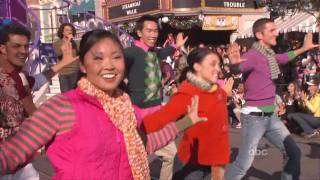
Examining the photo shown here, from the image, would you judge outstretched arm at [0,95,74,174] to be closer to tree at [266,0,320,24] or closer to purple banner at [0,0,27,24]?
purple banner at [0,0,27,24]

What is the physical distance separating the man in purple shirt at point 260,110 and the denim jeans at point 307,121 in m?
4.54

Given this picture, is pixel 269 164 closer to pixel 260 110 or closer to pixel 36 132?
pixel 260 110

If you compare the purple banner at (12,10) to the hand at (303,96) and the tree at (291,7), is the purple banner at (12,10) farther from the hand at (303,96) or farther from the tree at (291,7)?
the tree at (291,7)

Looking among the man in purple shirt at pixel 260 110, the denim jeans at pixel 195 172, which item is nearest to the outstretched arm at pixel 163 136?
the denim jeans at pixel 195 172

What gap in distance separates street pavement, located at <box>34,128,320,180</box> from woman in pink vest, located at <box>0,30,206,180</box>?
3.98 metres

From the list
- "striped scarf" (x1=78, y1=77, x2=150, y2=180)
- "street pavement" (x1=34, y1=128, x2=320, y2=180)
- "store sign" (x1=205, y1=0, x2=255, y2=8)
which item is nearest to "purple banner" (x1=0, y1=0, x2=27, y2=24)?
"street pavement" (x1=34, y1=128, x2=320, y2=180)

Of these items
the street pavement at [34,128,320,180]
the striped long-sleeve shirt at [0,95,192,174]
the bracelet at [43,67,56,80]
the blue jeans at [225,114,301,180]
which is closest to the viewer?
the striped long-sleeve shirt at [0,95,192,174]

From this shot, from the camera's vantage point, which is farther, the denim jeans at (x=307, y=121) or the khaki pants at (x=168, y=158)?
the denim jeans at (x=307, y=121)

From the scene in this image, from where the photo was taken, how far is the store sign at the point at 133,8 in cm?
2670

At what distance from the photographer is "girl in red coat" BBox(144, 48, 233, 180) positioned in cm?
427

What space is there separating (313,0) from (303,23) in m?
2.83

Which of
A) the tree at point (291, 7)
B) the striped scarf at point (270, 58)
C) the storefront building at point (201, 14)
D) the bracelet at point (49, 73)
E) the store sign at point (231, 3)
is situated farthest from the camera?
the store sign at point (231, 3)

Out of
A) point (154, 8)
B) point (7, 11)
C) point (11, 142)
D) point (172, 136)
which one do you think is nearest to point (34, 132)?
point (11, 142)

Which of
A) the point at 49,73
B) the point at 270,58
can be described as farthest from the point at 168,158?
the point at 49,73
